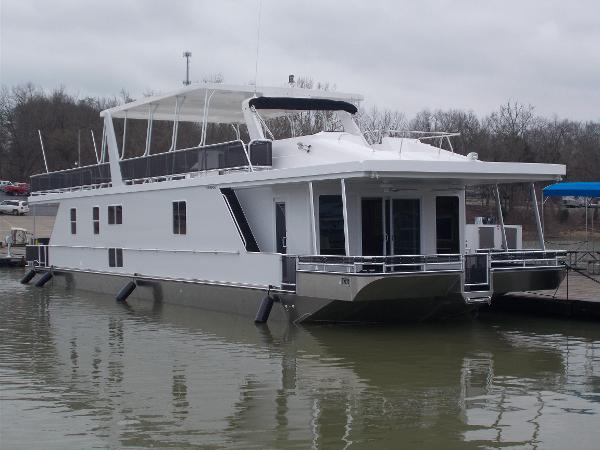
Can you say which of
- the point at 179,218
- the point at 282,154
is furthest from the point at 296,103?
the point at 179,218

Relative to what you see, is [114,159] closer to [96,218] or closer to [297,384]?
[96,218]

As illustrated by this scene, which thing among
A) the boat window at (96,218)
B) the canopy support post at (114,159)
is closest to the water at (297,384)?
the canopy support post at (114,159)

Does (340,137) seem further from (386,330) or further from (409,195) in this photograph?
(386,330)

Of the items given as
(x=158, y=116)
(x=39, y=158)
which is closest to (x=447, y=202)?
(x=158, y=116)

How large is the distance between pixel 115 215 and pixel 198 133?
75.4 feet

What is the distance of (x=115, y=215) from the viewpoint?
23.5m

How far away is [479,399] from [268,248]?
805 cm

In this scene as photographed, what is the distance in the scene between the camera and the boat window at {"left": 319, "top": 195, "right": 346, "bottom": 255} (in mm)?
17094

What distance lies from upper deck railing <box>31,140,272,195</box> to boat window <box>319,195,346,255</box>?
1696mm

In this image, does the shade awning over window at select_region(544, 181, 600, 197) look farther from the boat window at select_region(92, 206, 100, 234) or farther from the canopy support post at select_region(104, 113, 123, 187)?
the boat window at select_region(92, 206, 100, 234)

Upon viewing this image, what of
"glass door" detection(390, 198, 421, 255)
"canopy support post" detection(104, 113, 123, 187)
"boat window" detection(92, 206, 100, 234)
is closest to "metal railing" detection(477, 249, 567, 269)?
"glass door" detection(390, 198, 421, 255)

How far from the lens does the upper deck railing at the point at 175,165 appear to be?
59.1 ft

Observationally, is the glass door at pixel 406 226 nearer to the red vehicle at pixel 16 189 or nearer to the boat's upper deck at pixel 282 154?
the boat's upper deck at pixel 282 154

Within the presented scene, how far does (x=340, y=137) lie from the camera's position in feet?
60.4
